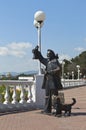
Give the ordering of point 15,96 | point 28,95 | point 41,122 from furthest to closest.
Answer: point 28,95 → point 15,96 → point 41,122

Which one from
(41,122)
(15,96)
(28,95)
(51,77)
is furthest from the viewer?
(28,95)

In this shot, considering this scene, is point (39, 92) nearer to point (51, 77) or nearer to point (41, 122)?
point (51, 77)

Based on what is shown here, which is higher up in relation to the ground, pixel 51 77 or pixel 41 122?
pixel 51 77

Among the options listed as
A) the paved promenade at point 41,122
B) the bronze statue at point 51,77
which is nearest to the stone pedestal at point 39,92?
the bronze statue at point 51,77

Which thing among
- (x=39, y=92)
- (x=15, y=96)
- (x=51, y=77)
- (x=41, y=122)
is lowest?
(x=41, y=122)

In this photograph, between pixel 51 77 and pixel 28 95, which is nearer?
pixel 51 77

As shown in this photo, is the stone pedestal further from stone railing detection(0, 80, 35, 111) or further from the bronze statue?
the bronze statue

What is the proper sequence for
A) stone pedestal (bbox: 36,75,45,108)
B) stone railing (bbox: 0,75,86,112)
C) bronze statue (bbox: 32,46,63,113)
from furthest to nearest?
stone pedestal (bbox: 36,75,45,108) → stone railing (bbox: 0,75,86,112) → bronze statue (bbox: 32,46,63,113)

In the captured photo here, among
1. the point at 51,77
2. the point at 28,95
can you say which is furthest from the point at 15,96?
the point at 51,77

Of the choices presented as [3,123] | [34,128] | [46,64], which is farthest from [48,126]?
[46,64]

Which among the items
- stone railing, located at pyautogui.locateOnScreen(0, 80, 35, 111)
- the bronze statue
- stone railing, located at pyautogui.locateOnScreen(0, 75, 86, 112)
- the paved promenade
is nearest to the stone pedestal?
stone railing, located at pyautogui.locateOnScreen(0, 75, 86, 112)

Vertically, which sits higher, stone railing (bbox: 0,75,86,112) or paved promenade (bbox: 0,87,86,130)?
stone railing (bbox: 0,75,86,112)

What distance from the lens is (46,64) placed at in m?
13.8

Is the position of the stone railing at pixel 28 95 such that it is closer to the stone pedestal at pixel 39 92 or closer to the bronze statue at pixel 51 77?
the stone pedestal at pixel 39 92
